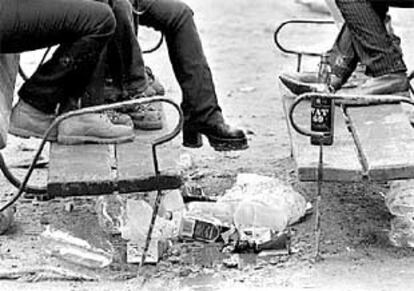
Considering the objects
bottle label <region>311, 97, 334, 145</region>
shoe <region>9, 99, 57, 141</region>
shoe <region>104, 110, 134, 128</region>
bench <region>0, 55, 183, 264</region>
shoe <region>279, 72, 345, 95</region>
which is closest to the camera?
bench <region>0, 55, 183, 264</region>

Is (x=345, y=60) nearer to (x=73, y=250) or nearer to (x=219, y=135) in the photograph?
(x=219, y=135)

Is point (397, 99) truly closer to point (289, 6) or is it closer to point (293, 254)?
point (293, 254)

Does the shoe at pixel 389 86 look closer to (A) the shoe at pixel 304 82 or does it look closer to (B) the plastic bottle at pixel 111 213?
(A) the shoe at pixel 304 82

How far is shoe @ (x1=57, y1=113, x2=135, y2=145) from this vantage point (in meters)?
5.32

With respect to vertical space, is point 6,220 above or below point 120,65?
below

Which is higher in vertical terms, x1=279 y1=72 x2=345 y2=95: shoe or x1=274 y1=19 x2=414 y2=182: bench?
x1=274 y1=19 x2=414 y2=182: bench

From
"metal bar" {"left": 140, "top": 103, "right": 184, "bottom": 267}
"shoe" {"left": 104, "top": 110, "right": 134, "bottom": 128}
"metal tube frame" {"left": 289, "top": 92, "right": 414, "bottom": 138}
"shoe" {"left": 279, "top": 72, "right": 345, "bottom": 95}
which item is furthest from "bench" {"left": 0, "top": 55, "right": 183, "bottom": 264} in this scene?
"shoe" {"left": 279, "top": 72, "right": 345, "bottom": 95}

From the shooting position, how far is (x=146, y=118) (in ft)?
18.4

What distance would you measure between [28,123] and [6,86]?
238 millimetres

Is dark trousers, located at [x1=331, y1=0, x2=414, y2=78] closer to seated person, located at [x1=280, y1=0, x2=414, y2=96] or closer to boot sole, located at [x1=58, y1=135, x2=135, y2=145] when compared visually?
seated person, located at [x1=280, y1=0, x2=414, y2=96]

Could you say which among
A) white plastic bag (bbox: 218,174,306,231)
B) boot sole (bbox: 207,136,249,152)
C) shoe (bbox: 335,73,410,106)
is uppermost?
shoe (bbox: 335,73,410,106)

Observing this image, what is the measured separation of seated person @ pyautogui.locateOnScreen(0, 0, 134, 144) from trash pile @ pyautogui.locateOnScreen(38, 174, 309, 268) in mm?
396

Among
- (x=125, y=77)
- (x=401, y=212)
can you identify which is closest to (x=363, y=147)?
(x=401, y=212)

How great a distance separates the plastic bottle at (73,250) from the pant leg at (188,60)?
86 cm
